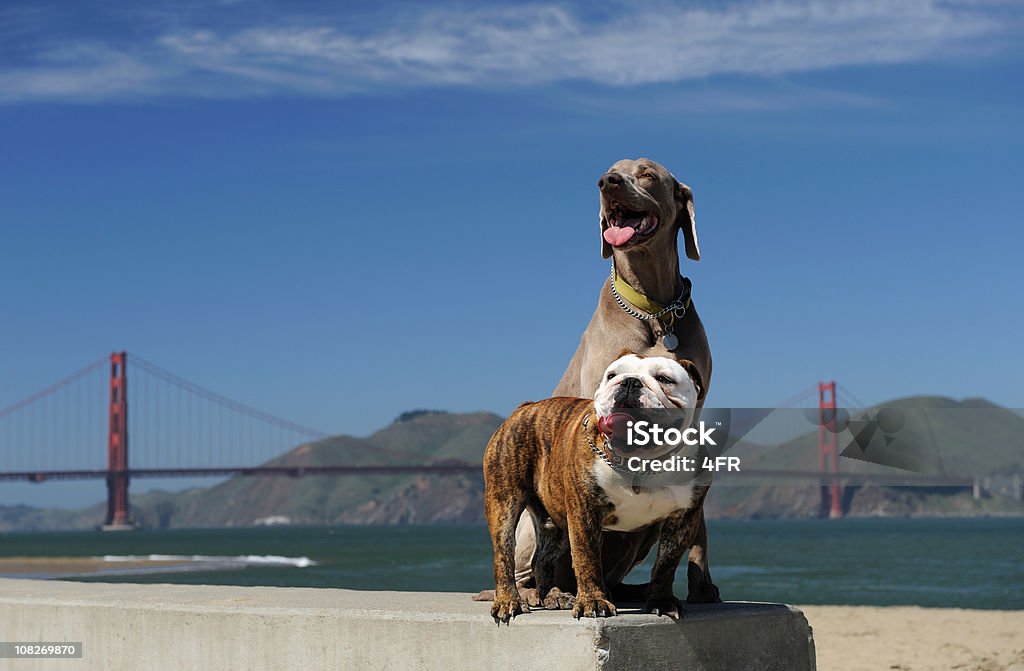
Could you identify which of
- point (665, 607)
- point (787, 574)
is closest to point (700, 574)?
point (665, 607)

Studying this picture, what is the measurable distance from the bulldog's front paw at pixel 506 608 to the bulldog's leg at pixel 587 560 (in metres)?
0.24

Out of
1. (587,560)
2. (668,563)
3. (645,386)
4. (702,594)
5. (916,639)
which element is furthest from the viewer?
(916,639)

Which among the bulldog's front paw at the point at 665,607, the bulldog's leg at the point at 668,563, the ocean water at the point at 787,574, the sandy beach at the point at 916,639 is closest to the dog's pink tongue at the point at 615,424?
the bulldog's leg at the point at 668,563

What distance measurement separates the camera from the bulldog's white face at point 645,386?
3.51 metres

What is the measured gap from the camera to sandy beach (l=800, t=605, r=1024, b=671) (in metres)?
13.1

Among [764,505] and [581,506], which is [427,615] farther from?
[764,505]

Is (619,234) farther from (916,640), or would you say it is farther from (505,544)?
(916,640)

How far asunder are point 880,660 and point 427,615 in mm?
10293

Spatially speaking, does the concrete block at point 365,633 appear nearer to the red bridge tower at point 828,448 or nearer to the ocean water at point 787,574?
the red bridge tower at point 828,448

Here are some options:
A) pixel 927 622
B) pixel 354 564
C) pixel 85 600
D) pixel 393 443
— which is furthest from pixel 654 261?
pixel 393 443

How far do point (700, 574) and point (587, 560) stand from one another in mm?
855

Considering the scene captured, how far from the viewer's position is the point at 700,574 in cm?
454

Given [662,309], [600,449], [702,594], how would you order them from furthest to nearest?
[702,594] → [662,309] → [600,449]

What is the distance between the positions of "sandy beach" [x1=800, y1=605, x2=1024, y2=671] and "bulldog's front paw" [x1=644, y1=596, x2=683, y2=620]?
29.5 feet
